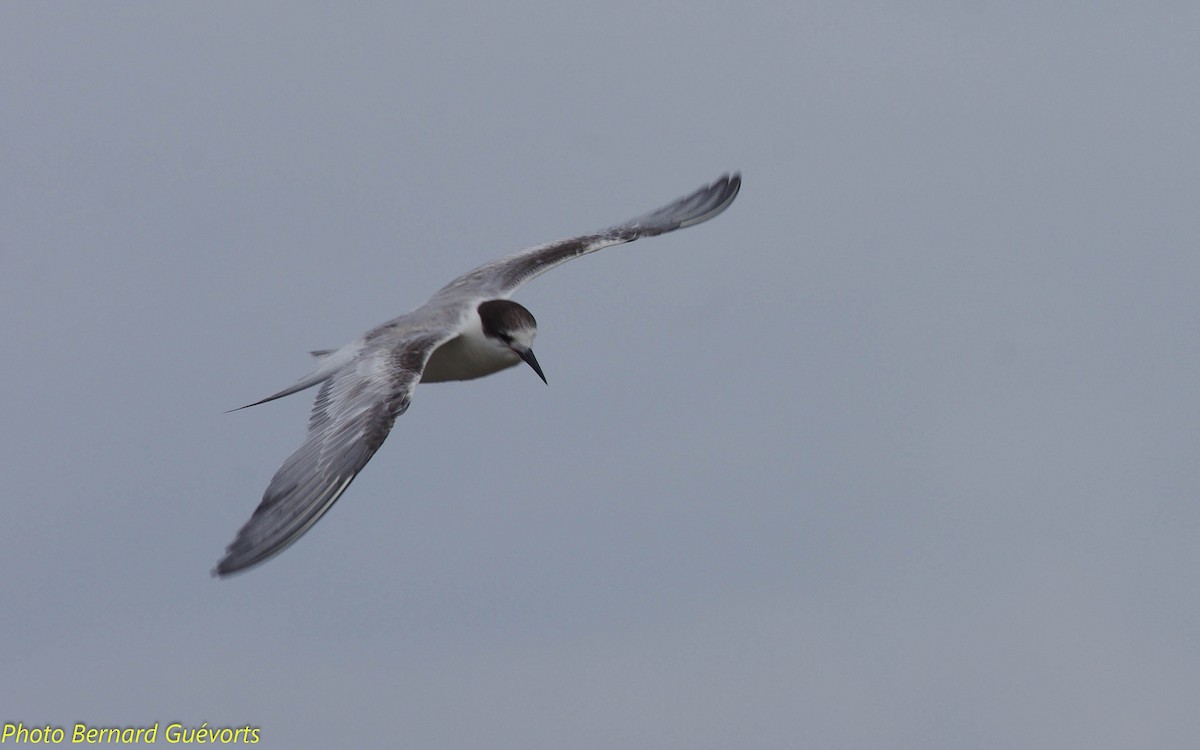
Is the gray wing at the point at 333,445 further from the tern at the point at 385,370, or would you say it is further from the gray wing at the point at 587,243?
the gray wing at the point at 587,243

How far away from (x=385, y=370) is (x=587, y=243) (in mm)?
6088

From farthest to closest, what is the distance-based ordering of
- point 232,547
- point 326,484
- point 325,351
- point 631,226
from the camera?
point 631,226 → point 325,351 → point 326,484 → point 232,547

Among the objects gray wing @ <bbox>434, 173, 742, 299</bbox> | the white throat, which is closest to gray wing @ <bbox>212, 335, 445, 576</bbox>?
the white throat

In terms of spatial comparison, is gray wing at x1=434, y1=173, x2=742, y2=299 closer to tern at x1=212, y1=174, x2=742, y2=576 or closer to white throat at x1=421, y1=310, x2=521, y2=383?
tern at x1=212, y1=174, x2=742, y2=576

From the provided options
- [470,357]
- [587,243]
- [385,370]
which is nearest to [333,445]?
[385,370]

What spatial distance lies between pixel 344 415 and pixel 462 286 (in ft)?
17.7

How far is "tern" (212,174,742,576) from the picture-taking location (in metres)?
15.1

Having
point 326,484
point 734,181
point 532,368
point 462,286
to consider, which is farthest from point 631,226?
point 326,484

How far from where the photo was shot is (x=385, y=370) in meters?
17.5

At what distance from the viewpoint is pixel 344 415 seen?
16.9 metres

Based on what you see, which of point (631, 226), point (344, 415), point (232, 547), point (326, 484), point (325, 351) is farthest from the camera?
point (631, 226)

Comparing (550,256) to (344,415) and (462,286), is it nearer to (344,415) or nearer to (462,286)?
(462,286)

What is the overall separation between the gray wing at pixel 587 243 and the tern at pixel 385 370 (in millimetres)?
25

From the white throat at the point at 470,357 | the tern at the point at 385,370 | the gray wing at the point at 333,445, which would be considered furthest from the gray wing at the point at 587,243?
the gray wing at the point at 333,445
